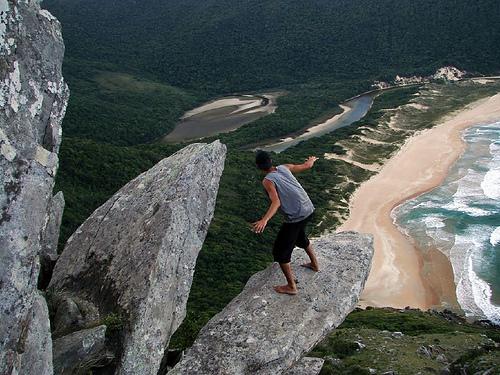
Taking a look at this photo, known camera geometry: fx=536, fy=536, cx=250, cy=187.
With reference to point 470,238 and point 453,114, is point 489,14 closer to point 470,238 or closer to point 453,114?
point 453,114

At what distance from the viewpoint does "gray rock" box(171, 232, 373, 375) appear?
11.0 metres

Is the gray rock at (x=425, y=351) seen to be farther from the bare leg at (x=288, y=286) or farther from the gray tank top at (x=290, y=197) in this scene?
the gray tank top at (x=290, y=197)

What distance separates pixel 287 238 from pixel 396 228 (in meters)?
36.1

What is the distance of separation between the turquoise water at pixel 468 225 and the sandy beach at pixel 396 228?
3.24 feet

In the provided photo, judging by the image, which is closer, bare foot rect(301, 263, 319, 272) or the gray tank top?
the gray tank top

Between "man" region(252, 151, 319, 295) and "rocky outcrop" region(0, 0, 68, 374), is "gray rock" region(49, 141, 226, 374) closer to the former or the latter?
"man" region(252, 151, 319, 295)

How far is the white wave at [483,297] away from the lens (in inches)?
1228

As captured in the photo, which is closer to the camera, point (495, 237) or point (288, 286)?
point (288, 286)

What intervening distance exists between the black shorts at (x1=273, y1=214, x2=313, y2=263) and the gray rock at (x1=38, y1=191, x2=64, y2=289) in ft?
17.3

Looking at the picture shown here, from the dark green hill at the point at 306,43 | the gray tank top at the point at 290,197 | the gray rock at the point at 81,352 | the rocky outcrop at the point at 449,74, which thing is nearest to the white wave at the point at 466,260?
the gray tank top at the point at 290,197

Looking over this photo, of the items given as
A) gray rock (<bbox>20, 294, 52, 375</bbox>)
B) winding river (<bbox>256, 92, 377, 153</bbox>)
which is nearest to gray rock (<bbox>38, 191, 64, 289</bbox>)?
gray rock (<bbox>20, 294, 52, 375</bbox>)

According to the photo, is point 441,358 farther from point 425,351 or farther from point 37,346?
point 37,346

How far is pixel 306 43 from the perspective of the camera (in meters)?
154

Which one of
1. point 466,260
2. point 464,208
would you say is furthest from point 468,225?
point 466,260
